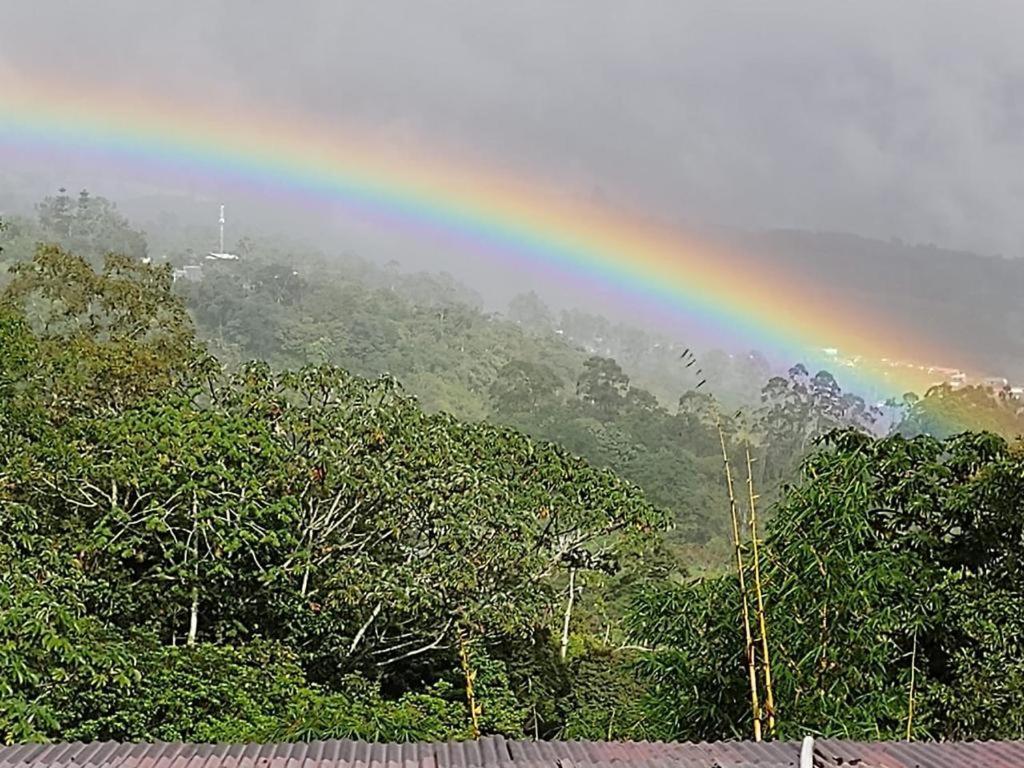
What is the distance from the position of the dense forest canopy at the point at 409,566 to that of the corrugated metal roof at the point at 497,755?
2.47 ft

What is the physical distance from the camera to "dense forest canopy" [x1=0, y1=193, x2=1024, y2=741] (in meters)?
3.15

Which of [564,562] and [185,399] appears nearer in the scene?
[185,399]

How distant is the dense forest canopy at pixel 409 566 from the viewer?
124 inches

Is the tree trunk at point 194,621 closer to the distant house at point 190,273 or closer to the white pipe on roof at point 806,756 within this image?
the white pipe on roof at point 806,756

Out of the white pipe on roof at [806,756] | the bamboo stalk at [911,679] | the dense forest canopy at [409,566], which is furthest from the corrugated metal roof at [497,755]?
the bamboo stalk at [911,679]

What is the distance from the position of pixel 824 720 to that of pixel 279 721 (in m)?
2.14

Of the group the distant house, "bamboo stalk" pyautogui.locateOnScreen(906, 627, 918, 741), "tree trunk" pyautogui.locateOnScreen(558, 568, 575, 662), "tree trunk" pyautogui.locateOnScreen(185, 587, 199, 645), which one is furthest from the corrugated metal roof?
the distant house

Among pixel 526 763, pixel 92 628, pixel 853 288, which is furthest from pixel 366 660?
pixel 853 288

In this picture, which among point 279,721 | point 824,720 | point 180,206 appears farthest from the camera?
point 180,206

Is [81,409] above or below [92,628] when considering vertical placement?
above

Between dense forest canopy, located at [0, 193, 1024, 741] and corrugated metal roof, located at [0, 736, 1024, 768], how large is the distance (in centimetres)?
75

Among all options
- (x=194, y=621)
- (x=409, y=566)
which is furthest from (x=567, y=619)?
(x=194, y=621)

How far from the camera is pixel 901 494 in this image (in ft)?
11.5

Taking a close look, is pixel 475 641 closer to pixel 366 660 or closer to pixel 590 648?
pixel 366 660
